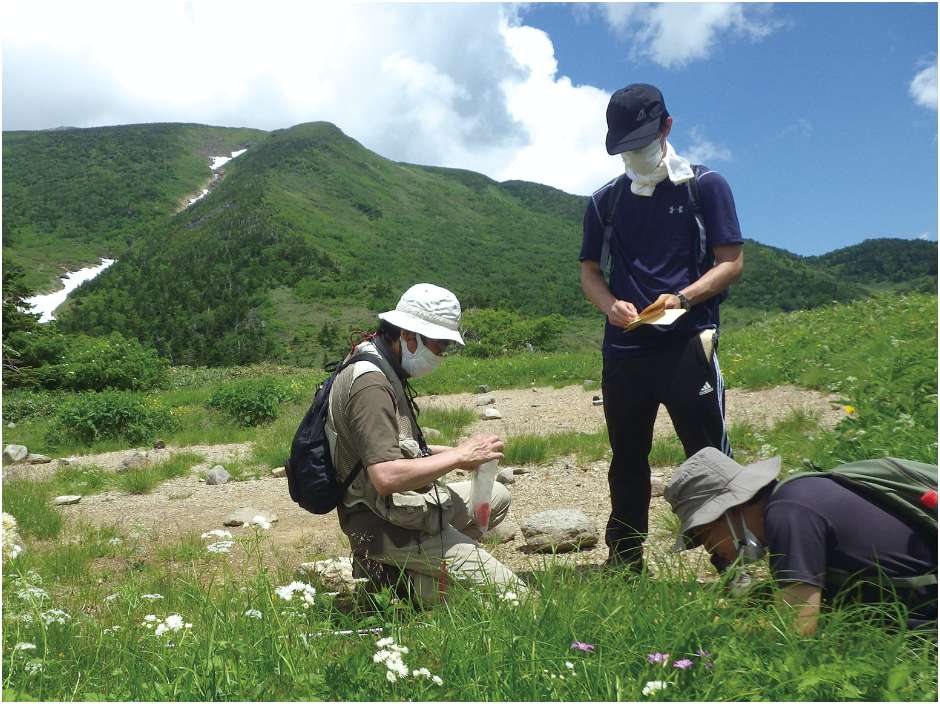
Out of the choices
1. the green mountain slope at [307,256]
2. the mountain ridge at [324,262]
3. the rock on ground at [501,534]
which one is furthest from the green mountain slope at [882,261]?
the rock on ground at [501,534]

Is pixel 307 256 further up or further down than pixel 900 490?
further up

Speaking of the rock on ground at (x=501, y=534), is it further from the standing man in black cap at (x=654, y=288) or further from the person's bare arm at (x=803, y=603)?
the person's bare arm at (x=803, y=603)

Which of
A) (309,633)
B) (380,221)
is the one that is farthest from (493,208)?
(309,633)

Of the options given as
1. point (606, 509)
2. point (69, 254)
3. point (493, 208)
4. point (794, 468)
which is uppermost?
point (493, 208)

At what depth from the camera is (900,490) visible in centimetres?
240

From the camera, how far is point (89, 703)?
209 centimetres

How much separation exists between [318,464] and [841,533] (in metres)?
2.05

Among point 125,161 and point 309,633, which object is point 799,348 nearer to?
point 309,633

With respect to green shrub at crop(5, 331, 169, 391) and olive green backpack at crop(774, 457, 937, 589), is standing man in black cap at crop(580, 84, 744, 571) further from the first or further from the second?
green shrub at crop(5, 331, 169, 391)

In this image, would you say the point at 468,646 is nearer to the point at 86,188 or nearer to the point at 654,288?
the point at 654,288

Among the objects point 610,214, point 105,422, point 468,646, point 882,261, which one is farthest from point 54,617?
point 882,261

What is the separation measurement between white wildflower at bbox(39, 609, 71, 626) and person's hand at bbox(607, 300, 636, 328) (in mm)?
2536

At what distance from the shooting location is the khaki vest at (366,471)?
10.6 ft

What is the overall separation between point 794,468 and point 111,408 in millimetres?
10525
